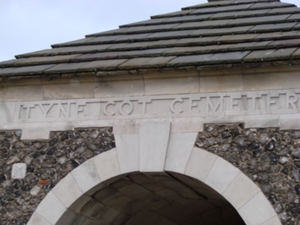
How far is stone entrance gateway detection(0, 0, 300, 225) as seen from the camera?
785 cm

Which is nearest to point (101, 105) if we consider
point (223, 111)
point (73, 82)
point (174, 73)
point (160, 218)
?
point (73, 82)

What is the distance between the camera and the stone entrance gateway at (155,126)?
25.7 ft

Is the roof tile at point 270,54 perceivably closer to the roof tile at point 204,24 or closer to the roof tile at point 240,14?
the roof tile at point 204,24

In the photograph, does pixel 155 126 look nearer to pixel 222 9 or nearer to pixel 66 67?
pixel 66 67

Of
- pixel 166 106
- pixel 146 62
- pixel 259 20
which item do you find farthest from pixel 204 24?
pixel 166 106

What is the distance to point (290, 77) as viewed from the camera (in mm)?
8023

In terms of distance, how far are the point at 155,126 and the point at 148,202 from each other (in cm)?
163

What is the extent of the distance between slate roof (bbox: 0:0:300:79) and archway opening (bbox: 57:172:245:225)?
58.0 inches

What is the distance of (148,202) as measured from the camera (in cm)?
950

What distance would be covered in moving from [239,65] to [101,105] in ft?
6.25

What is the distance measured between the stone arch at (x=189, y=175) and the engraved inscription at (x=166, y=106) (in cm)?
54

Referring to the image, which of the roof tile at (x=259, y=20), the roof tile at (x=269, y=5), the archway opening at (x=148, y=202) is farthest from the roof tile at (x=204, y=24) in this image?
the archway opening at (x=148, y=202)

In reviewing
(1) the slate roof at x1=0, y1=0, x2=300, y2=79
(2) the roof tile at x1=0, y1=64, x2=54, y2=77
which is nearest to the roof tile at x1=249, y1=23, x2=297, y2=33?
(1) the slate roof at x1=0, y1=0, x2=300, y2=79

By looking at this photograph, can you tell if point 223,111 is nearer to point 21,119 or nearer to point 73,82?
point 73,82
